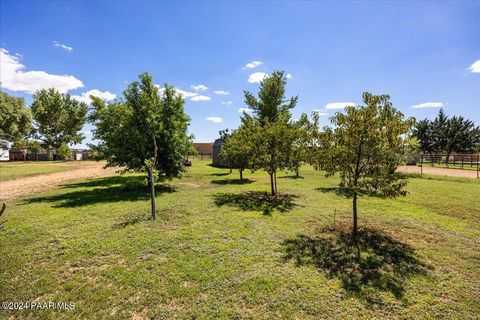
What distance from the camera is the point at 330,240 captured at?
716cm

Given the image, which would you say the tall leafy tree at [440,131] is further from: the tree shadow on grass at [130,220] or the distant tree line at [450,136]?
the tree shadow on grass at [130,220]

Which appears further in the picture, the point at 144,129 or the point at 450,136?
the point at 450,136

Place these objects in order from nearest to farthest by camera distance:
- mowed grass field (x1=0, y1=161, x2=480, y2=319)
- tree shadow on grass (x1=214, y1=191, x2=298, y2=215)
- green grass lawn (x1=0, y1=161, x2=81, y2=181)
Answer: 1. mowed grass field (x1=0, y1=161, x2=480, y2=319)
2. tree shadow on grass (x1=214, y1=191, x2=298, y2=215)
3. green grass lawn (x1=0, y1=161, x2=81, y2=181)

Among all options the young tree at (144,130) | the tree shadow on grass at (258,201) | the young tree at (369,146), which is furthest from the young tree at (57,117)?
the young tree at (369,146)

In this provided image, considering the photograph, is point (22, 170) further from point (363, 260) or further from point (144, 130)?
point (363, 260)

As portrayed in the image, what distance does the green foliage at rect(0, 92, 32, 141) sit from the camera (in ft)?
135

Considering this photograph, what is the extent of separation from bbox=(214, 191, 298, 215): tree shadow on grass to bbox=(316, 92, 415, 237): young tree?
4.09 m

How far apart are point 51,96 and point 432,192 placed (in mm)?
67414

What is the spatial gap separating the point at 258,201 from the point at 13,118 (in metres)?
52.2

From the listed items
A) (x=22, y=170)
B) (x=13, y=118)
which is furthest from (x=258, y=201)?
(x=13, y=118)

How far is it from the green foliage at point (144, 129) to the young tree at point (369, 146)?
1052 centimetres

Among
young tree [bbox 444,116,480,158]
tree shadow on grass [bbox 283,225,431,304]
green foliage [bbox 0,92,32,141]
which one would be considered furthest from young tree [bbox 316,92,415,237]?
young tree [bbox 444,116,480,158]

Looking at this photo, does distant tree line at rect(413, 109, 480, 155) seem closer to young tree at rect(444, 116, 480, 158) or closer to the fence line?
young tree at rect(444, 116, 480, 158)

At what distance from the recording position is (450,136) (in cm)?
5712
